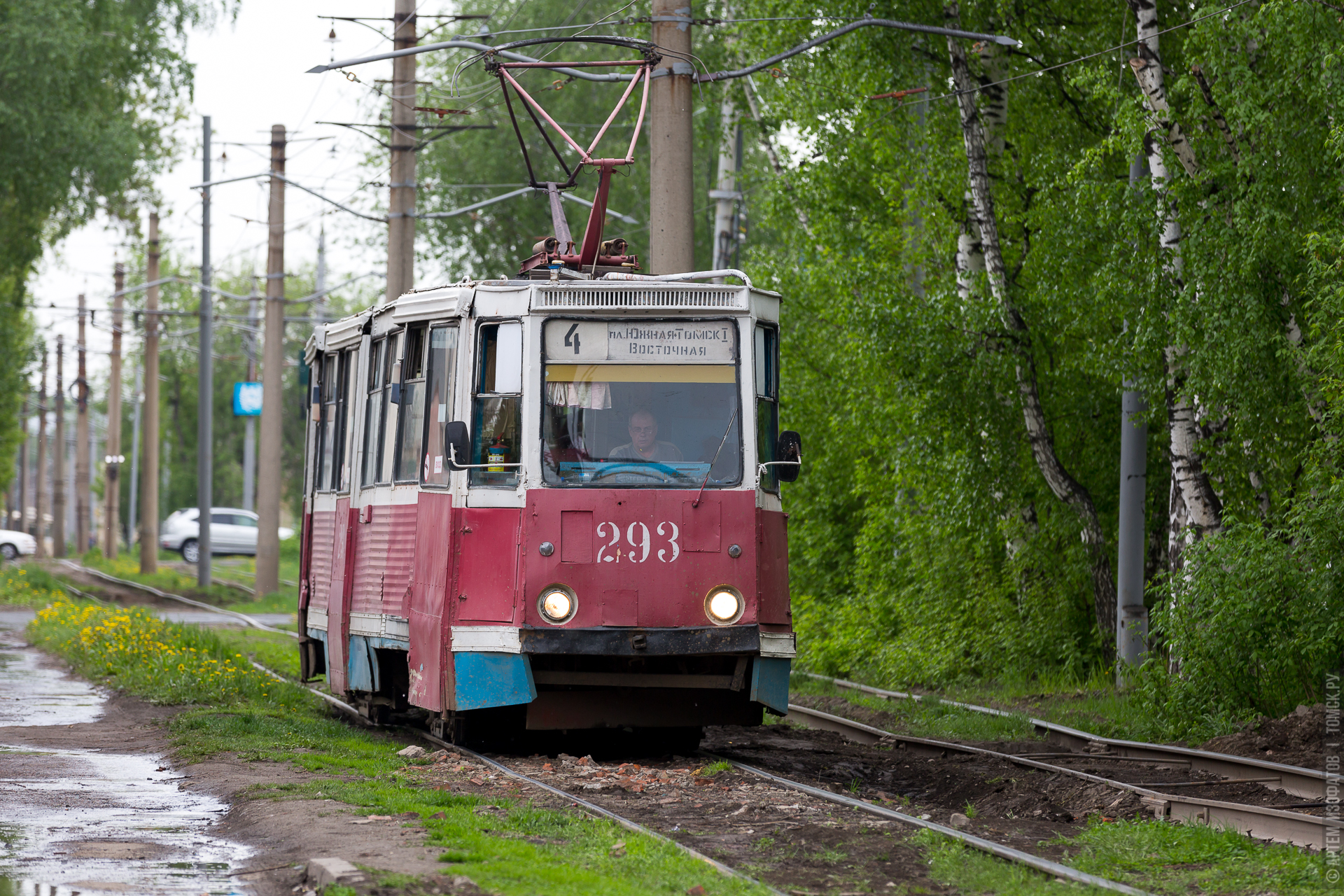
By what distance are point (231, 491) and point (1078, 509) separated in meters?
64.5

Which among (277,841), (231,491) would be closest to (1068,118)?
(277,841)

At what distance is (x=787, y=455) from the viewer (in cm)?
1184

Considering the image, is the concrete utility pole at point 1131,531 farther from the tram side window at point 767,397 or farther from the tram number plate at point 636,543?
the tram number plate at point 636,543

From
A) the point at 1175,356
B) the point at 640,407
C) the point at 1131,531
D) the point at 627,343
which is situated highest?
the point at 1175,356

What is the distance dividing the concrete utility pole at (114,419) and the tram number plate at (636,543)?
37095 millimetres

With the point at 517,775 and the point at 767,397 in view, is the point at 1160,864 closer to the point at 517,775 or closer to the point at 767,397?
the point at 517,775

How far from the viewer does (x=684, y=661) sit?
38.4 feet

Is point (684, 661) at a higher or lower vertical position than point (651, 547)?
lower

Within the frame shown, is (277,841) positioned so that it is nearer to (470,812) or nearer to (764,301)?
(470,812)

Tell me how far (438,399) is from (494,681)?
208cm

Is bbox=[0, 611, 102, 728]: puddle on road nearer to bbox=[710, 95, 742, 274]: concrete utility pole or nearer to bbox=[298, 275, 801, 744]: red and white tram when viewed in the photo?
bbox=[298, 275, 801, 744]: red and white tram

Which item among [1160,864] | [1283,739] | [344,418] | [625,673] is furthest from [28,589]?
[1160,864]

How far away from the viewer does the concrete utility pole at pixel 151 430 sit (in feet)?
137

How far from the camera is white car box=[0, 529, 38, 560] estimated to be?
5741 cm
